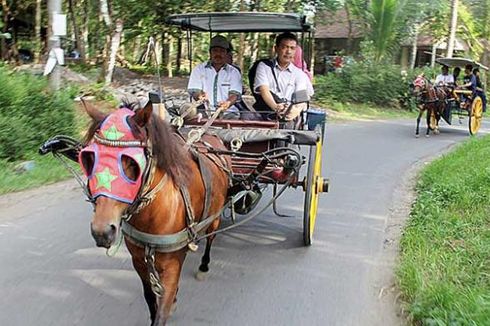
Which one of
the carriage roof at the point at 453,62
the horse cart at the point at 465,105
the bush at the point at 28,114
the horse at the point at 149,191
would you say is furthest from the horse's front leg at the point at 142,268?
the carriage roof at the point at 453,62

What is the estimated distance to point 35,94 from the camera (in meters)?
8.85

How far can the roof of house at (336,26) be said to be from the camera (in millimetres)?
23562

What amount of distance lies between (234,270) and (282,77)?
226 cm

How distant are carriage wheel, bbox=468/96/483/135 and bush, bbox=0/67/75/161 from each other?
10702 millimetres

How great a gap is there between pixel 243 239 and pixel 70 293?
1.89m

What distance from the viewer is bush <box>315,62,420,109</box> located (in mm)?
20141

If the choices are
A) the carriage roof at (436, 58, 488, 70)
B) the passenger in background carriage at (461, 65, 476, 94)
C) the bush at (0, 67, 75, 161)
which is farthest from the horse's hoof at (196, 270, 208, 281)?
the carriage roof at (436, 58, 488, 70)

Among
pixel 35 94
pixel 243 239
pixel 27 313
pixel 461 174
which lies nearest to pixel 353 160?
pixel 461 174

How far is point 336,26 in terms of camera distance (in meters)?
35.0

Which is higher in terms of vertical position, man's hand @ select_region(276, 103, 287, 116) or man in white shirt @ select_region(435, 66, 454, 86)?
man's hand @ select_region(276, 103, 287, 116)

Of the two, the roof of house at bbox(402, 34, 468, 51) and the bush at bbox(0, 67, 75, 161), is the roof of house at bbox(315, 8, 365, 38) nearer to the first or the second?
the roof of house at bbox(402, 34, 468, 51)

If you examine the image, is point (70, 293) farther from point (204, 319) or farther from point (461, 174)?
point (461, 174)

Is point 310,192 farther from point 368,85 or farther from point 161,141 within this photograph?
point 368,85

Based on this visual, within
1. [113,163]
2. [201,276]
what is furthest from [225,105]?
[113,163]
